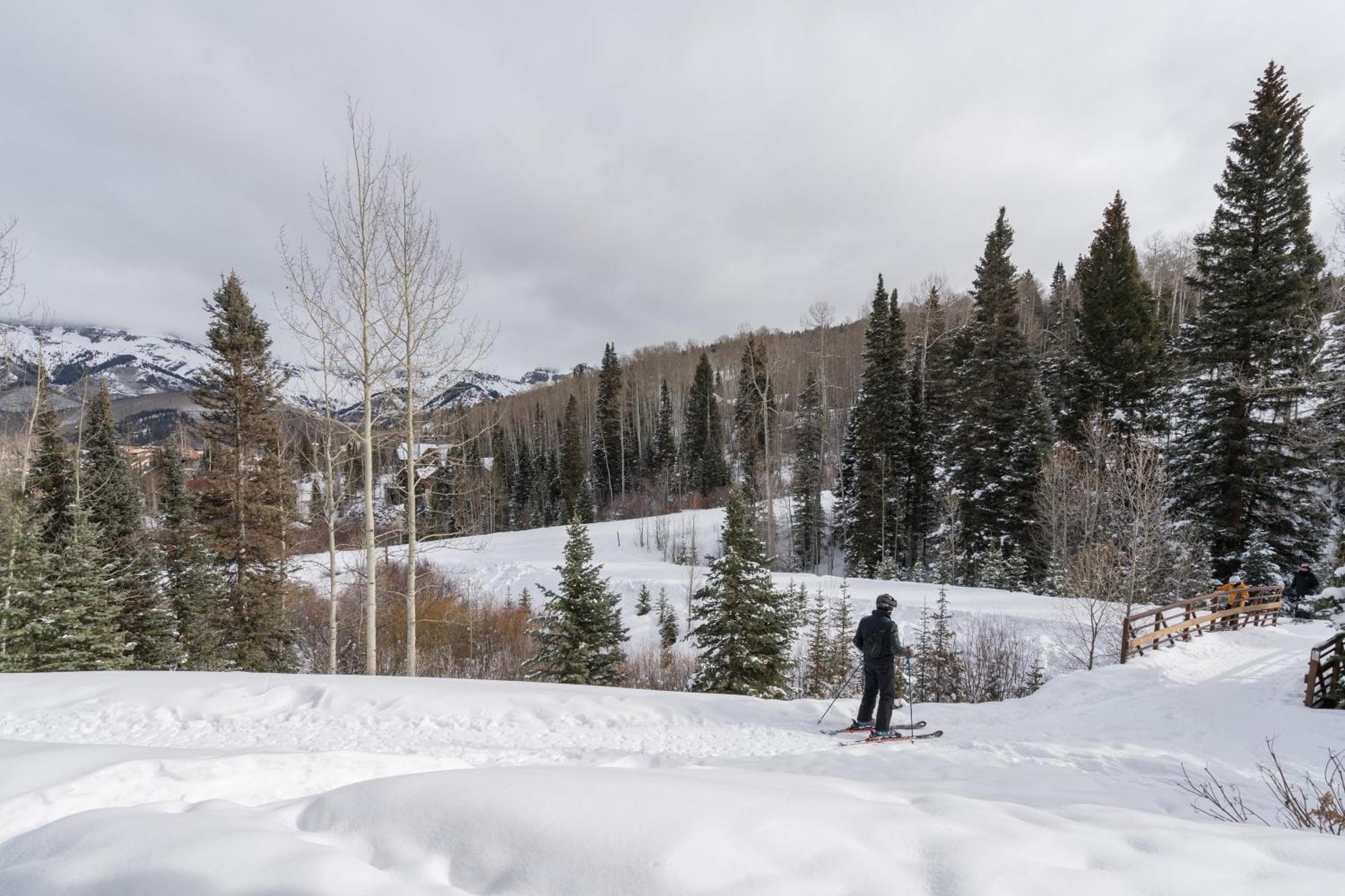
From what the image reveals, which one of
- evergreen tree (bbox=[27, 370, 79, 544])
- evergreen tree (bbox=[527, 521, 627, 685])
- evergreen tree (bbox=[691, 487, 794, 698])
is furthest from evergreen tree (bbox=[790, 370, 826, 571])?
evergreen tree (bbox=[27, 370, 79, 544])

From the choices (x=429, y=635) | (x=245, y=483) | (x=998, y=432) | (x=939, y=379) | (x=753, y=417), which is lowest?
(x=429, y=635)

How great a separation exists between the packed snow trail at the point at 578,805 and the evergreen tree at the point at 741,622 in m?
7.11

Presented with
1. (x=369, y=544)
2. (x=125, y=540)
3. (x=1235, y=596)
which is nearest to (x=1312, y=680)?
(x=1235, y=596)

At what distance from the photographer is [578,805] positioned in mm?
2666

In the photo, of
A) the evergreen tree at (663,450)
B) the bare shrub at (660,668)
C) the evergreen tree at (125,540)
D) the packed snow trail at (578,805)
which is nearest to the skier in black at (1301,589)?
the packed snow trail at (578,805)

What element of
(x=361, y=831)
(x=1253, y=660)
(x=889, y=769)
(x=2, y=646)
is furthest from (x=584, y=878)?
(x=2, y=646)

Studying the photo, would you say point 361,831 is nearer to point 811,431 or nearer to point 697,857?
point 697,857

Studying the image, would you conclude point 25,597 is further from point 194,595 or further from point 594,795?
point 594,795

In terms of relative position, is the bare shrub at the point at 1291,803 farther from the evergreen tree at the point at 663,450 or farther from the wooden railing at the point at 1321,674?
the evergreen tree at the point at 663,450

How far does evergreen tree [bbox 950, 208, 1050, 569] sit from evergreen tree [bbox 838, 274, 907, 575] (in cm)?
427

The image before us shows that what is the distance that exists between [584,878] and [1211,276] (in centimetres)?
3168

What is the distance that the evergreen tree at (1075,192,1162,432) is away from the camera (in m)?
29.0

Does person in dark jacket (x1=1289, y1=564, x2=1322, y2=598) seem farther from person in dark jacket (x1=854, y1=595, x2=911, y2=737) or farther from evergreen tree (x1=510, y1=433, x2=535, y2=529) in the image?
evergreen tree (x1=510, y1=433, x2=535, y2=529)

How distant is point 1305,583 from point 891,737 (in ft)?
69.7
